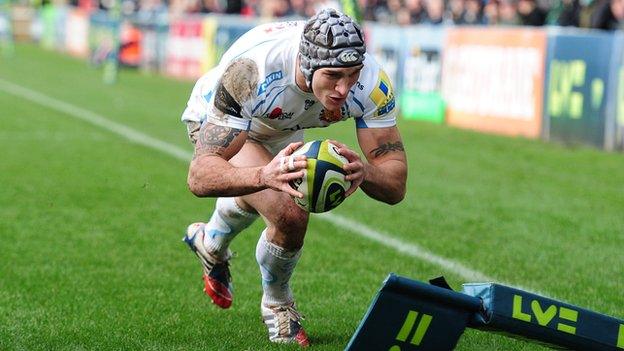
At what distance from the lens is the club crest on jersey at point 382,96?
20.1 ft

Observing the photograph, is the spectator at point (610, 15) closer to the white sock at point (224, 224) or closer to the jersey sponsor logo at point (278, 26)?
the white sock at point (224, 224)

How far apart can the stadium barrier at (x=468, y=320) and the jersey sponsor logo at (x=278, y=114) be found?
55.2 inches

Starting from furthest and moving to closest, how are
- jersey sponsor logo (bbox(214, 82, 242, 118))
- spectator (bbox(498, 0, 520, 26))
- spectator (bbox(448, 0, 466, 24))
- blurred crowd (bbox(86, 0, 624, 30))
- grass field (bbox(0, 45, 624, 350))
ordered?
spectator (bbox(448, 0, 466, 24))
spectator (bbox(498, 0, 520, 26))
blurred crowd (bbox(86, 0, 624, 30))
grass field (bbox(0, 45, 624, 350))
jersey sponsor logo (bbox(214, 82, 242, 118))

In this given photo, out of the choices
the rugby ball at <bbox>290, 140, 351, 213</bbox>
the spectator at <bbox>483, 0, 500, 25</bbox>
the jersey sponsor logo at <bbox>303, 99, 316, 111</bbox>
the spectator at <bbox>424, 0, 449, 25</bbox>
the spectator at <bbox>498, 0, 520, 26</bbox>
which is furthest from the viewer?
the spectator at <bbox>424, 0, 449, 25</bbox>

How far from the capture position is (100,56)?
36.9m

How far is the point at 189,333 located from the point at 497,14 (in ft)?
52.0

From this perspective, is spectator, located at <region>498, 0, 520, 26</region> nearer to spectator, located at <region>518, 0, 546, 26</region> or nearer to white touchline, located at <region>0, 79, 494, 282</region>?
spectator, located at <region>518, 0, 546, 26</region>

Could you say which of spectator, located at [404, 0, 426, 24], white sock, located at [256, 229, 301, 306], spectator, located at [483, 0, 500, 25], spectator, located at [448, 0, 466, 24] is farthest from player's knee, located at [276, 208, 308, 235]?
spectator, located at [404, 0, 426, 24]

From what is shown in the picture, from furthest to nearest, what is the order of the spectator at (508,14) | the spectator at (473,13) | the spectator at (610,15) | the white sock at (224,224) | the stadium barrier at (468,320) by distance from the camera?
the spectator at (473,13) < the spectator at (508,14) < the spectator at (610,15) < the white sock at (224,224) < the stadium barrier at (468,320)

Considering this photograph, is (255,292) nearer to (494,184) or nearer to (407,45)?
(494,184)

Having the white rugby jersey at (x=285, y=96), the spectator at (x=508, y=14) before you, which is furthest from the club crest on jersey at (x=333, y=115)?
the spectator at (x=508, y=14)

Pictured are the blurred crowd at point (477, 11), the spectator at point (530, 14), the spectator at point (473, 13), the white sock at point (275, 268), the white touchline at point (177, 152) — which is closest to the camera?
the white sock at point (275, 268)

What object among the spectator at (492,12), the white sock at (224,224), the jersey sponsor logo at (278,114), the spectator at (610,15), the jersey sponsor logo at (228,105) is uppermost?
the jersey sponsor logo at (228,105)

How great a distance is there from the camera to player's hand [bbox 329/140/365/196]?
5.37m
